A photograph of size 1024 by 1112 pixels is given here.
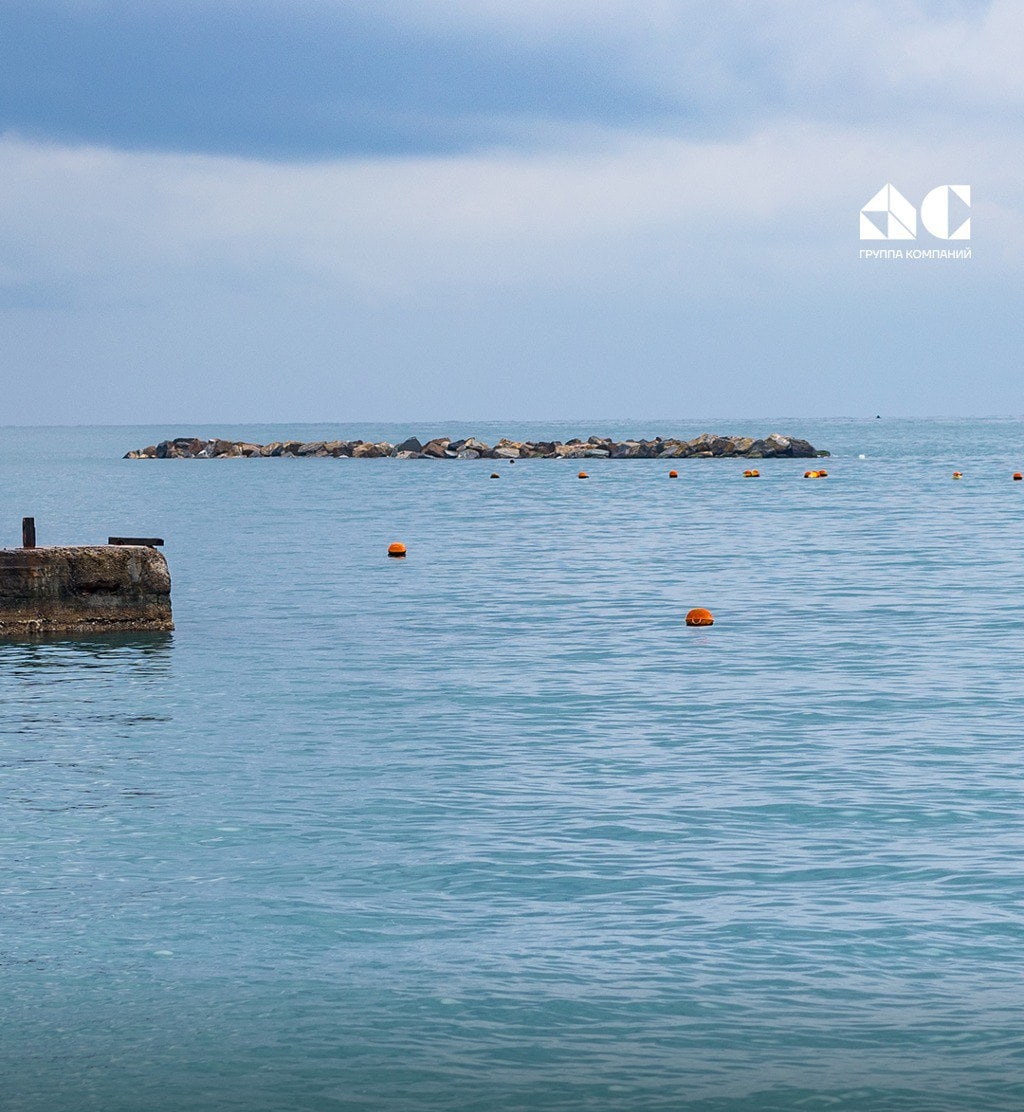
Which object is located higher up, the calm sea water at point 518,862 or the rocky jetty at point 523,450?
the rocky jetty at point 523,450

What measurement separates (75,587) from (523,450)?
106m

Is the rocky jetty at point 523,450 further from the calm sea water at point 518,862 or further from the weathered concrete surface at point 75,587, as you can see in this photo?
the weathered concrete surface at point 75,587

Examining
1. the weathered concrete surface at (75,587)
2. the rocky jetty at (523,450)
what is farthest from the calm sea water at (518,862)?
the rocky jetty at (523,450)

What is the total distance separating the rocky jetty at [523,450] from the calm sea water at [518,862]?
290ft

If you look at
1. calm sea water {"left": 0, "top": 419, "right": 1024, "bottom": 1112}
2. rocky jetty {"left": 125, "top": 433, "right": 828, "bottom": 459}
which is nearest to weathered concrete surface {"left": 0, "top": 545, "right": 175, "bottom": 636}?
calm sea water {"left": 0, "top": 419, "right": 1024, "bottom": 1112}

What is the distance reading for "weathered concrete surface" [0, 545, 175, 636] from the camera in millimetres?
25391

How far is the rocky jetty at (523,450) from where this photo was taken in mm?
119125

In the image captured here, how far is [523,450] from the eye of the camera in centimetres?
13088

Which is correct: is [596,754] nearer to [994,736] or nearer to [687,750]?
[687,750]

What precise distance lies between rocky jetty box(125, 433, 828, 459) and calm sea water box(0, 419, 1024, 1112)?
88.5m

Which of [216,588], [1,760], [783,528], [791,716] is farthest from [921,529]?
[1,760]

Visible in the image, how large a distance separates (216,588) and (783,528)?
946 inches

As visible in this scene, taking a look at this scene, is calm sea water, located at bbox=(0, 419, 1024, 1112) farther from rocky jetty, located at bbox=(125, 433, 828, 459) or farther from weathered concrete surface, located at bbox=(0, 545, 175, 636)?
rocky jetty, located at bbox=(125, 433, 828, 459)

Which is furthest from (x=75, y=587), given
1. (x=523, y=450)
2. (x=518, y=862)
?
(x=523, y=450)
